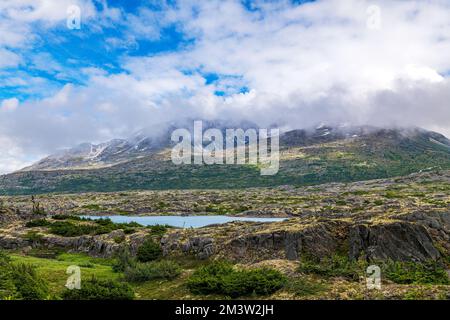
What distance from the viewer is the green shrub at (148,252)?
119 feet

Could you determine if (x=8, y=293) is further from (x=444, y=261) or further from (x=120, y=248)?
(x=444, y=261)

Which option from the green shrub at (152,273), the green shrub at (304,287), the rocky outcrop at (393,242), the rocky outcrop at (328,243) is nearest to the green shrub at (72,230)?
the rocky outcrop at (328,243)

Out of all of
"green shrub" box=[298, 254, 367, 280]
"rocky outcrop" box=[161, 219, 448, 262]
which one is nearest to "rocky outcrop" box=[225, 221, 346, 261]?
"rocky outcrop" box=[161, 219, 448, 262]

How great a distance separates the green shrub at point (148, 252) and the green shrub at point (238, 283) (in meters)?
13.7

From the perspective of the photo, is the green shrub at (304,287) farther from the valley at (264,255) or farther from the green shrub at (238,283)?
the green shrub at (238,283)

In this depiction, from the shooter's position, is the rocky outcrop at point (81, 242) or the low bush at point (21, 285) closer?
the low bush at point (21, 285)

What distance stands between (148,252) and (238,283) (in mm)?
17205

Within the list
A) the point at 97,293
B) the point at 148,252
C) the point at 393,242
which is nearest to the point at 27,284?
the point at 97,293

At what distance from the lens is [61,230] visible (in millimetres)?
48625

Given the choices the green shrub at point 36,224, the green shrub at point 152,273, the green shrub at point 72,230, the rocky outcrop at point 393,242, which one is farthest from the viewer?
the green shrub at point 36,224

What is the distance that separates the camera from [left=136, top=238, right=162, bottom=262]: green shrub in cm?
3628
